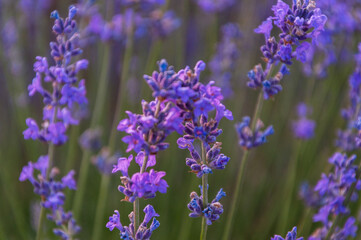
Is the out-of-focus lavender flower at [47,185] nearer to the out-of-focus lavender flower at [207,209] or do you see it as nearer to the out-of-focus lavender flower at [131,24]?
the out-of-focus lavender flower at [207,209]

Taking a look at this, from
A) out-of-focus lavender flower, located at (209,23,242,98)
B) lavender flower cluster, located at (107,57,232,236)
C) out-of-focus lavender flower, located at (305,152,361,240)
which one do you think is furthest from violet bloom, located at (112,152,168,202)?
out-of-focus lavender flower, located at (209,23,242,98)

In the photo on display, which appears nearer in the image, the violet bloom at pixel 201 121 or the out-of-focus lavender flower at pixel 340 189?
the violet bloom at pixel 201 121

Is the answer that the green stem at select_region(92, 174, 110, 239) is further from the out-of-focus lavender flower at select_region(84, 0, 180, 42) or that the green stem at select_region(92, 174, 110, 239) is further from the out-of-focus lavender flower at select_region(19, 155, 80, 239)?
the out-of-focus lavender flower at select_region(84, 0, 180, 42)

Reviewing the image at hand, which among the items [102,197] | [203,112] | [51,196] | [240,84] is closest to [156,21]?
[240,84]

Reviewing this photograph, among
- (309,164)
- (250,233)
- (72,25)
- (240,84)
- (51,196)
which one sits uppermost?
(240,84)

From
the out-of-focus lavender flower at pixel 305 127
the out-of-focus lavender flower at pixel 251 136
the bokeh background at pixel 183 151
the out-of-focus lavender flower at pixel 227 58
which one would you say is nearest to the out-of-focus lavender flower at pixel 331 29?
the bokeh background at pixel 183 151

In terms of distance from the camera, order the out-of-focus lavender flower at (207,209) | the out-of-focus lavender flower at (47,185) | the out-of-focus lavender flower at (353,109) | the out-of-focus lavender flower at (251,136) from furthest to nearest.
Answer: the out-of-focus lavender flower at (353,109), the out-of-focus lavender flower at (251,136), the out-of-focus lavender flower at (47,185), the out-of-focus lavender flower at (207,209)

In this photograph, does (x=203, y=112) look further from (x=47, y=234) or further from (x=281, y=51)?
(x=47, y=234)

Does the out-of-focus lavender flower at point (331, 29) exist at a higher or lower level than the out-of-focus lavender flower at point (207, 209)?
higher
